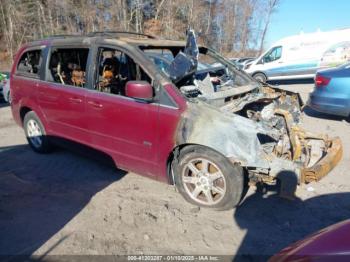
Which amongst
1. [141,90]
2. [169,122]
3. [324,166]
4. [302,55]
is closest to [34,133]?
[141,90]

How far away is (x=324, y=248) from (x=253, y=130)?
1.61 meters

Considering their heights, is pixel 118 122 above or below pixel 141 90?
below

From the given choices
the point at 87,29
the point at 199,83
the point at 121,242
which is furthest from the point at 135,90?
the point at 87,29

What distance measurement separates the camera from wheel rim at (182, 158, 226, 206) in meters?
3.34

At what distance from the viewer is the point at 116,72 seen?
4.80m

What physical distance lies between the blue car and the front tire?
4.37m

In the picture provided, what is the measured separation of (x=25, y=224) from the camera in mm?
3299

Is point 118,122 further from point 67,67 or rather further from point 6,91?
Answer: point 6,91

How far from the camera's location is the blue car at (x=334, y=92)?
6363 millimetres

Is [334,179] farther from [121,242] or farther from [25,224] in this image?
[25,224]

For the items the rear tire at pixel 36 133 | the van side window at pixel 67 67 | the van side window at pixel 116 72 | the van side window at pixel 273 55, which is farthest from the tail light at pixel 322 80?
the van side window at pixel 273 55

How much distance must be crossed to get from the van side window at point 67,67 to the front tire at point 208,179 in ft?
7.39

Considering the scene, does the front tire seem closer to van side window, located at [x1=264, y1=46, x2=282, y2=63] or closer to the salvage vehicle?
the salvage vehicle

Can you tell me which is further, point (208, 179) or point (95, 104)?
point (95, 104)
